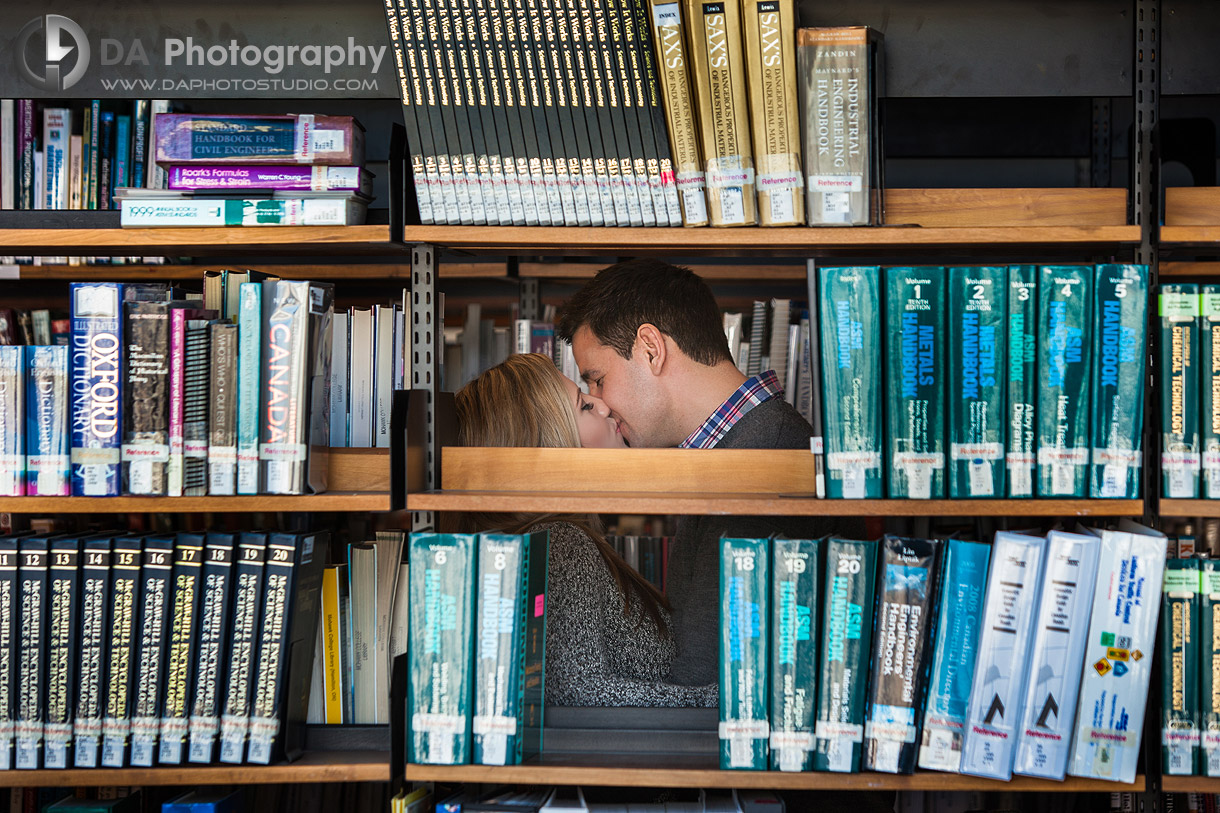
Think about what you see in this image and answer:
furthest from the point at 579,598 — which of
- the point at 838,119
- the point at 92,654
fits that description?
the point at 838,119

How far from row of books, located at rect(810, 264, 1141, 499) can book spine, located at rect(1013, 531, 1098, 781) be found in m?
0.10

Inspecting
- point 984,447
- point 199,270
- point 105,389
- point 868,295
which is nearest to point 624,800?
point 984,447

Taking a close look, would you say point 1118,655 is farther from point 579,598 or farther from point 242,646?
point 242,646

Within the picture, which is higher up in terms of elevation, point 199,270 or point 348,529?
point 199,270

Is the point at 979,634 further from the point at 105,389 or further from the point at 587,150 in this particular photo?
the point at 105,389

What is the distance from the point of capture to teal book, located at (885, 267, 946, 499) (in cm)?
133

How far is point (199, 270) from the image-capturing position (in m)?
2.14

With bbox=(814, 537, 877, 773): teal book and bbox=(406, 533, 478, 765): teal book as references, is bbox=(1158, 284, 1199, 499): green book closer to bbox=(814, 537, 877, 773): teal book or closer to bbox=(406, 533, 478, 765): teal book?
bbox=(814, 537, 877, 773): teal book

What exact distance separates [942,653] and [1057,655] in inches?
6.5

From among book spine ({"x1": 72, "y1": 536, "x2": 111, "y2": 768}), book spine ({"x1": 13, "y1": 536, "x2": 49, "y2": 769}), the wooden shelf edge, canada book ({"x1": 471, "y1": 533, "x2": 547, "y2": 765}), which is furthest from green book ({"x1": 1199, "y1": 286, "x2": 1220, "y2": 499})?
book spine ({"x1": 13, "y1": 536, "x2": 49, "y2": 769})

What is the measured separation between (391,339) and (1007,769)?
1.23 m

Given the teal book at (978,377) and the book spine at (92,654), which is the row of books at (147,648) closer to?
the book spine at (92,654)

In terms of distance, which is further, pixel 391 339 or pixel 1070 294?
pixel 391 339

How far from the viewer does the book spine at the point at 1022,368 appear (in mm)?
1332
